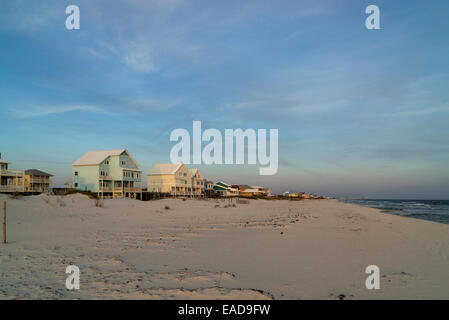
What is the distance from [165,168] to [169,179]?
311cm

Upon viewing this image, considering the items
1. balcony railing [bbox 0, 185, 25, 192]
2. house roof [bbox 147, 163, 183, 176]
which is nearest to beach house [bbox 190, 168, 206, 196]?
house roof [bbox 147, 163, 183, 176]

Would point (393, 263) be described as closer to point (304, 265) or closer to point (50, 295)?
point (304, 265)

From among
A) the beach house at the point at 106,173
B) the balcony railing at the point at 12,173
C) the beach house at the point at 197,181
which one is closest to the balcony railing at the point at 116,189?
the beach house at the point at 106,173

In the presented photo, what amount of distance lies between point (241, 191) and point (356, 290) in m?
98.8

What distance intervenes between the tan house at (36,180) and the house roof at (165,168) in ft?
64.6

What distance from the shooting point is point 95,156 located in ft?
147

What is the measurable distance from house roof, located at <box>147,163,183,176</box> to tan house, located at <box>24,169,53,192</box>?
19691mm

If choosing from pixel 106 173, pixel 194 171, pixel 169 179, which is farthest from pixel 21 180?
pixel 194 171

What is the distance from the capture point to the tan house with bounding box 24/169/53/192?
51.3 meters

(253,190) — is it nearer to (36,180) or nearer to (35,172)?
(36,180)

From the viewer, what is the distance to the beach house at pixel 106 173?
4225 centimetres

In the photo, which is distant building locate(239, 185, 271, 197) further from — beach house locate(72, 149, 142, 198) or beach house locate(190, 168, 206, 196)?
beach house locate(72, 149, 142, 198)

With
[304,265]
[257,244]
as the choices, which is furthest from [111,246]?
[304,265]
